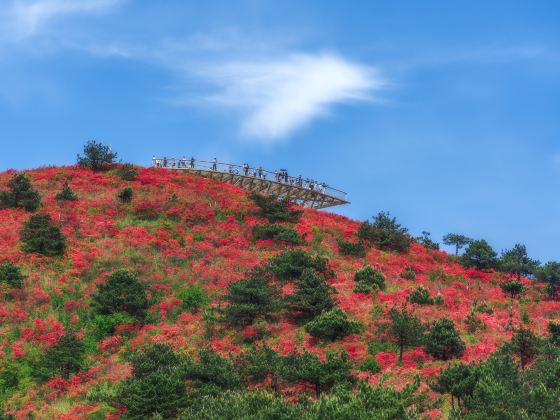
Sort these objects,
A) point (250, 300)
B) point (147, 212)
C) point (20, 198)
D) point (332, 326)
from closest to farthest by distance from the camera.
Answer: point (332, 326) → point (250, 300) → point (20, 198) → point (147, 212)

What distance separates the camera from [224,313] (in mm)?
33656

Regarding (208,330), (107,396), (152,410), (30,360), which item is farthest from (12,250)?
(152,410)

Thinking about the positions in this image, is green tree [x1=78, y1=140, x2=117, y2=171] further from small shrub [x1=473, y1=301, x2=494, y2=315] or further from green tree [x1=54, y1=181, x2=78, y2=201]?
small shrub [x1=473, y1=301, x2=494, y2=315]

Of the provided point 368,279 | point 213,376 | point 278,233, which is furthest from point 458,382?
point 278,233

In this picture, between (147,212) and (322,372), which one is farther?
(147,212)

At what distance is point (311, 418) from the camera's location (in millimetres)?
18547

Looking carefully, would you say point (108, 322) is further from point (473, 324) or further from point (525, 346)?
point (525, 346)

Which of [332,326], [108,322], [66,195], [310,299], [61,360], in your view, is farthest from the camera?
[66,195]

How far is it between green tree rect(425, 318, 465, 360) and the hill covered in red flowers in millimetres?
71

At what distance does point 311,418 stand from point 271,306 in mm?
15041

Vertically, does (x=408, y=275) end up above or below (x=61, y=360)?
above

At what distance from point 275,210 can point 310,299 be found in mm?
18291

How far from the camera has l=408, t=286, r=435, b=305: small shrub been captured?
36.4 m

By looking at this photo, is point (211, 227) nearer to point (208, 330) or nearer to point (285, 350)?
point (208, 330)
